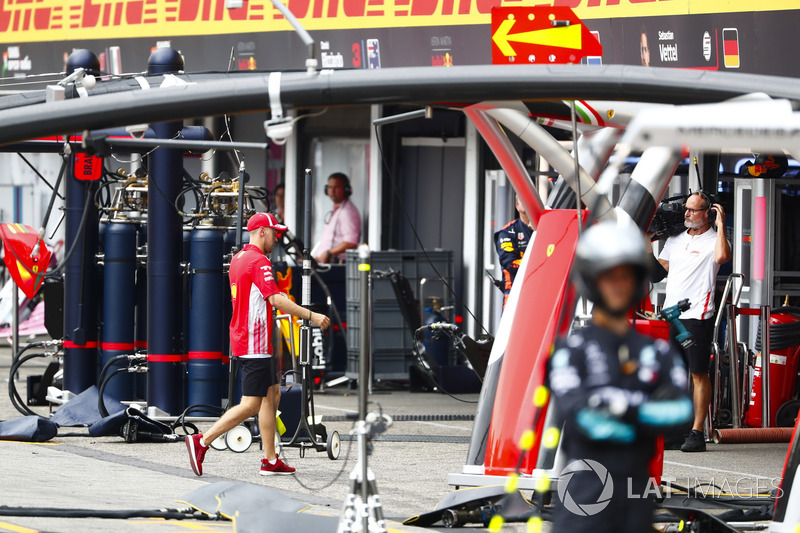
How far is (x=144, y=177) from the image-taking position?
13.7 m

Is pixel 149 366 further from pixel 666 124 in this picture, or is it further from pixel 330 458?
pixel 666 124

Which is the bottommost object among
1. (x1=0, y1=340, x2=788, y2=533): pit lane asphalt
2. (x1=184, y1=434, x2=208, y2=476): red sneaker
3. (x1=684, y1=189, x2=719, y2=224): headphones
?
(x1=0, y1=340, x2=788, y2=533): pit lane asphalt

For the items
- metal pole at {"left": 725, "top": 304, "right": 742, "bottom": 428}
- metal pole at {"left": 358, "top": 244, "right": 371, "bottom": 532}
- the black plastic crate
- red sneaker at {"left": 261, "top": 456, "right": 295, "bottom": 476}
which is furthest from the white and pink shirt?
metal pole at {"left": 358, "top": 244, "right": 371, "bottom": 532}

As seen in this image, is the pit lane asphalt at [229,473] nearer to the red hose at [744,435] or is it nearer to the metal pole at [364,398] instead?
the red hose at [744,435]

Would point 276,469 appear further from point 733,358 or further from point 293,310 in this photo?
point 733,358

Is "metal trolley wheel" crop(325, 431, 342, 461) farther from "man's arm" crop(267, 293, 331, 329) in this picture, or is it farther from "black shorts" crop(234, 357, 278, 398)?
"man's arm" crop(267, 293, 331, 329)

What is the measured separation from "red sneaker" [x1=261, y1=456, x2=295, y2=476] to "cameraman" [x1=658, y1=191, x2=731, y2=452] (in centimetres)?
335

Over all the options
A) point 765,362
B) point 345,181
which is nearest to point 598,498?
point 765,362

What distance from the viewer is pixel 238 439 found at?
35.9 ft

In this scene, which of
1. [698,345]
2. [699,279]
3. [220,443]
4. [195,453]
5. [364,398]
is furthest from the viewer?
[699,279]

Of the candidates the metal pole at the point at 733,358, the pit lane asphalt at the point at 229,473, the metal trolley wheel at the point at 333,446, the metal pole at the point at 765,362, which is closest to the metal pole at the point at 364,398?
the pit lane asphalt at the point at 229,473

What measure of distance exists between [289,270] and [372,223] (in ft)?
13.5

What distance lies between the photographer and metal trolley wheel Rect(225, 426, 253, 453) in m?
10.9

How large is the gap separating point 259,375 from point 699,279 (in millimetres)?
3866
